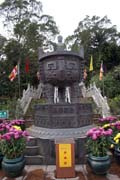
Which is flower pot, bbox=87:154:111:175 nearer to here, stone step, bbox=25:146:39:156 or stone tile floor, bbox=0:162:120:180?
stone tile floor, bbox=0:162:120:180

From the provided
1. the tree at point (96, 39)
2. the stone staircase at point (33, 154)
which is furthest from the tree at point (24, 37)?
the stone staircase at point (33, 154)

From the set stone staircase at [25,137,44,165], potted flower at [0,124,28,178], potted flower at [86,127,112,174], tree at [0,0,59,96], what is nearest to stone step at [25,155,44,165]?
stone staircase at [25,137,44,165]

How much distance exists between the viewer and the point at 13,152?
189 inches

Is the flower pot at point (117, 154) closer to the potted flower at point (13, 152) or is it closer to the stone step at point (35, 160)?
the stone step at point (35, 160)

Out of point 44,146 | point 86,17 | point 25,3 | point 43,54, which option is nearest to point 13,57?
point 25,3

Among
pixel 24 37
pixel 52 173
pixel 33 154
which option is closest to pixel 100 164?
pixel 52 173

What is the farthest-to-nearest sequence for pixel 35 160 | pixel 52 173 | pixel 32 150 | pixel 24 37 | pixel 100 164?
pixel 24 37, pixel 32 150, pixel 35 160, pixel 52 173, pixel 100 164

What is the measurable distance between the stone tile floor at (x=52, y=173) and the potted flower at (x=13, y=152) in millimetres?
241

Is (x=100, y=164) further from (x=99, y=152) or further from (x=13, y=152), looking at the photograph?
(x=13, y=152)

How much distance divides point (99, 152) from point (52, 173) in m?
1.17

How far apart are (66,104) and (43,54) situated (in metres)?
1.86

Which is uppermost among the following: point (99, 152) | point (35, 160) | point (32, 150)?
point (99, 152)

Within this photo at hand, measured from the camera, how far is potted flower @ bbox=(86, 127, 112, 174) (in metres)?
4.68

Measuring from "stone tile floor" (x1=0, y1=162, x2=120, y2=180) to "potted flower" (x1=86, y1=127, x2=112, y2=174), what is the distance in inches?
6.8
